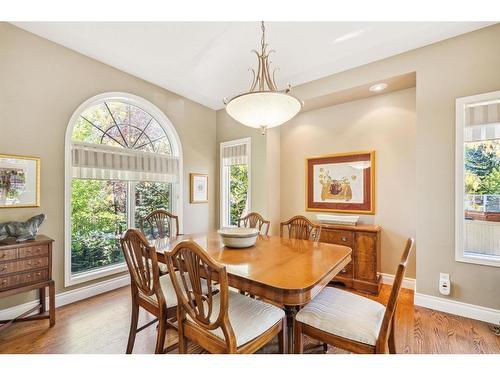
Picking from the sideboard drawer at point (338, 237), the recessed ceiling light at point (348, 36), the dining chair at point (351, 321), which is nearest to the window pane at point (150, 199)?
the sideboard drawer at point (338, 237)

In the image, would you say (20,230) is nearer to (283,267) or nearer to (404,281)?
(283,267)

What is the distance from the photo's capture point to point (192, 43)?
2.53m

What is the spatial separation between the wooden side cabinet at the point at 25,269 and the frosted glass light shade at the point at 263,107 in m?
2.09

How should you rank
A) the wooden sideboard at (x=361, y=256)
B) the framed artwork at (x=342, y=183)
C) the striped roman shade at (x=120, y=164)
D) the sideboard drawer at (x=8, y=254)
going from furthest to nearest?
the framed artwork at (x=342, y=183) < the wooden sideboard at (x=361, y=256) < the striped roman shade at (x=120, y=164) < the sideboard drawer at (x=8, y=254)

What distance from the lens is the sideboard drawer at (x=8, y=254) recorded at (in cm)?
195

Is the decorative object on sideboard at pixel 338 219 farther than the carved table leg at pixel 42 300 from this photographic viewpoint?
Yes

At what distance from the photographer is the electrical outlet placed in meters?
2.42

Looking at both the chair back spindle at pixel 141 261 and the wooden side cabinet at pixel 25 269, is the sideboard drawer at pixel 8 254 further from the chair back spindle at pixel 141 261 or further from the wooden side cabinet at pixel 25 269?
the chair back spindle at pixel 141 261

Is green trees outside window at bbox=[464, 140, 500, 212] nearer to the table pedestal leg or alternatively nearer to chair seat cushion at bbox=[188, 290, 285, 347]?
the table pedestal leg

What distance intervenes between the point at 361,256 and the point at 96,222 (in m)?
3.32

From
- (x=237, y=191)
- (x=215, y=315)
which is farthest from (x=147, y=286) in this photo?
(x=237, y=191)

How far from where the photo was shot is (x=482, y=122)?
2.34m

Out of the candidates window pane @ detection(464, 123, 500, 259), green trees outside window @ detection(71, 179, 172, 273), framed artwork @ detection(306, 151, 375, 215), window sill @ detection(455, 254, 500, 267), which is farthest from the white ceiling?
window sill @ detection(455, 254, 500, 267)

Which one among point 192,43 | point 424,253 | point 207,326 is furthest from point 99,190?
point 424,253
